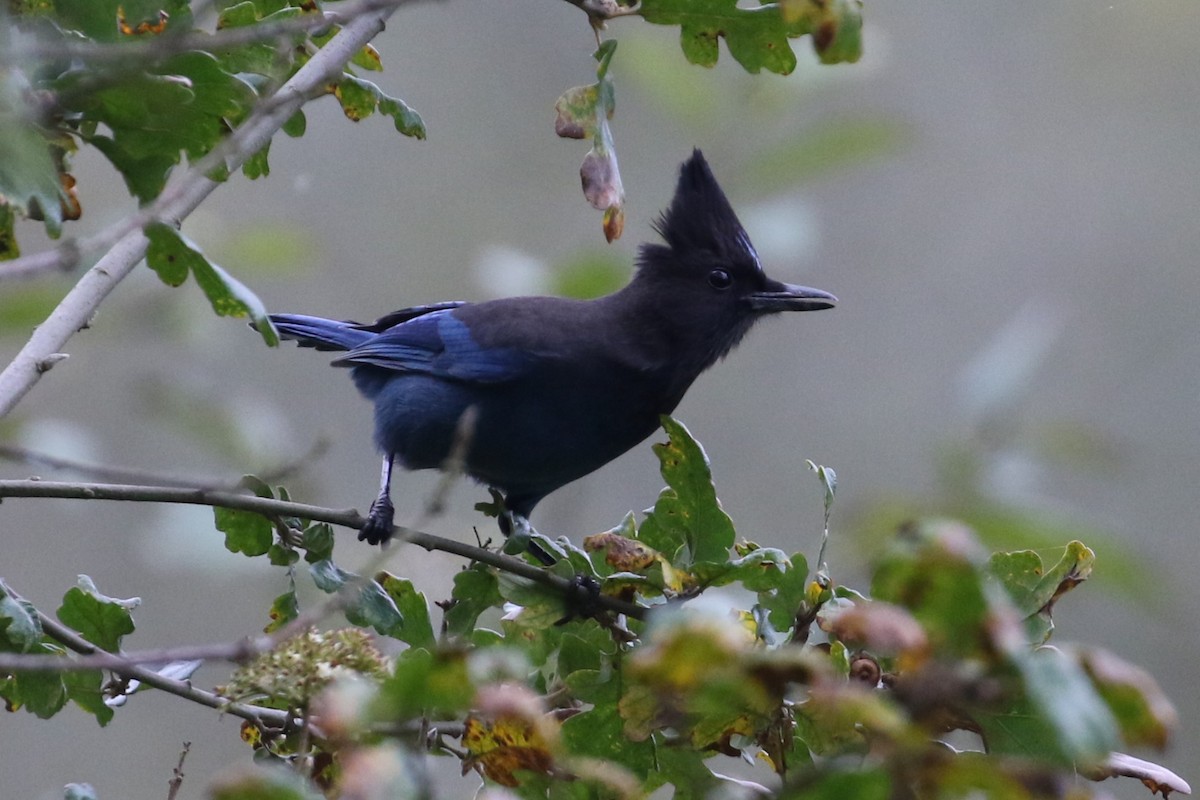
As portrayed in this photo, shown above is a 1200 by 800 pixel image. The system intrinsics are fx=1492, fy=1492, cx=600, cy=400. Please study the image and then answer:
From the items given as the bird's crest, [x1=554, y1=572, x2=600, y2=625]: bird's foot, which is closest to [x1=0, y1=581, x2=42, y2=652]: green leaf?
[x1=554, y1=572, x2=600, y2=625]: bird's foot

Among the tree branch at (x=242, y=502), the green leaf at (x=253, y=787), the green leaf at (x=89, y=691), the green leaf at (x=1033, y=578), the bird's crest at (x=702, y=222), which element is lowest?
the green leaf at (x=89, y=691)

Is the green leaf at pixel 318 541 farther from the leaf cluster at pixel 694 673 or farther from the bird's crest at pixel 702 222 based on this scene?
the bird's crest at pixel 702 222

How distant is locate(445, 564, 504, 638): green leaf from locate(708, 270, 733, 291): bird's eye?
1.72 metres

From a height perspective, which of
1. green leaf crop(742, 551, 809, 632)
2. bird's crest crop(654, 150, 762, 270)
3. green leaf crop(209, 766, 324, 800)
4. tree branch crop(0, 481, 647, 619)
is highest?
bird's crest crop(654, 150, 762, 270)

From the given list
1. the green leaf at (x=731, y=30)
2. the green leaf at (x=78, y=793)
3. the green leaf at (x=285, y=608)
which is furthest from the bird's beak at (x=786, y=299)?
the green leaf at (x=78, y=793)

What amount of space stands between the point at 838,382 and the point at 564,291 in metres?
4.10

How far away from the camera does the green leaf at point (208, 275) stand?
203 centimetres

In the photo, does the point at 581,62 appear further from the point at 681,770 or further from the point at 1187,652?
the point at 681,770

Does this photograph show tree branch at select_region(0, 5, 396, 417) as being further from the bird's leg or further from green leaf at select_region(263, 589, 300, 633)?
the bird's leg

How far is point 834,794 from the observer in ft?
3.63

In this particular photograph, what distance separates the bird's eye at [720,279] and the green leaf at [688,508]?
169 cm

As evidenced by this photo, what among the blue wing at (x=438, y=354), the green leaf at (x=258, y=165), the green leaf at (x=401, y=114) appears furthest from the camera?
the blue wing at (x=438, y=354)

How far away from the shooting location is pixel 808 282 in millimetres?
7035

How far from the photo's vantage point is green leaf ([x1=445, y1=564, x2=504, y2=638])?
7.90ft
